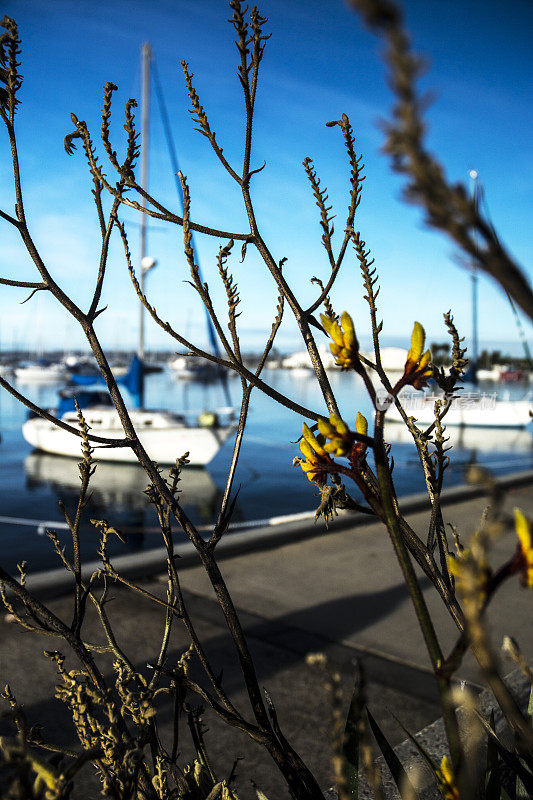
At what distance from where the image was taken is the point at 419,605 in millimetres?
608

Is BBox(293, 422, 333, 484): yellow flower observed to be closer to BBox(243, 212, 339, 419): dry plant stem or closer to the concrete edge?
BBox(243, 212, 339, 419): dry plant stem

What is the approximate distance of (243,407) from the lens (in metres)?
1.23

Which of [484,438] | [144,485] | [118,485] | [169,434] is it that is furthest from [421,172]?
[484,438]

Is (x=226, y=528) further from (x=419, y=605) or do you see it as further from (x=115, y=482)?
(x=115, y=482)

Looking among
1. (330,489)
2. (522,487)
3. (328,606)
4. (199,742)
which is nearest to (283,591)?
(328,606)

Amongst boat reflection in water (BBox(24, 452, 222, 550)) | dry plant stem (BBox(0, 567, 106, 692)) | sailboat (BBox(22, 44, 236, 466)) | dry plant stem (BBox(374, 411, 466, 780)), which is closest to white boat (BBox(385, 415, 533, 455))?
sailboat (BBox(22, 44, 236, 466))

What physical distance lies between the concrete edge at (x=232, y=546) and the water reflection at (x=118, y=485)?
5210mm

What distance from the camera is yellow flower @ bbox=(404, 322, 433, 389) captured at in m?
0.70

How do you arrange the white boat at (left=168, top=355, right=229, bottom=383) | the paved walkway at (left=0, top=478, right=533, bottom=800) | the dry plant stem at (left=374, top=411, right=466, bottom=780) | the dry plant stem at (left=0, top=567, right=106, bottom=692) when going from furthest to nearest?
the white boat at (left=168, top=355, right=229, bottom=383), the paved walkway at (left=0, top=478, right=533, bottom=800), the dry plant stem at (left=0, top=567, right=106, bottom=692), the dry plant stem at (left=374, top=411, right=466, bottom=780)

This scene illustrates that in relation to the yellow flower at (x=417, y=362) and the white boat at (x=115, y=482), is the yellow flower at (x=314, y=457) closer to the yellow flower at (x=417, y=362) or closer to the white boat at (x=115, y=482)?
the yellow flower at (x=417, y=362)

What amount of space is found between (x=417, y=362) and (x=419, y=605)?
265mm

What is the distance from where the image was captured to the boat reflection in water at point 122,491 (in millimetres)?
11617

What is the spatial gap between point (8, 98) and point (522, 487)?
9.16m

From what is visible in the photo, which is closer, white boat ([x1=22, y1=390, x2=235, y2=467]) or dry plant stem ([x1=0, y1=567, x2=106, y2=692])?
dry plant stem ([x1=0, y1=567, x2=106, y2=692])
